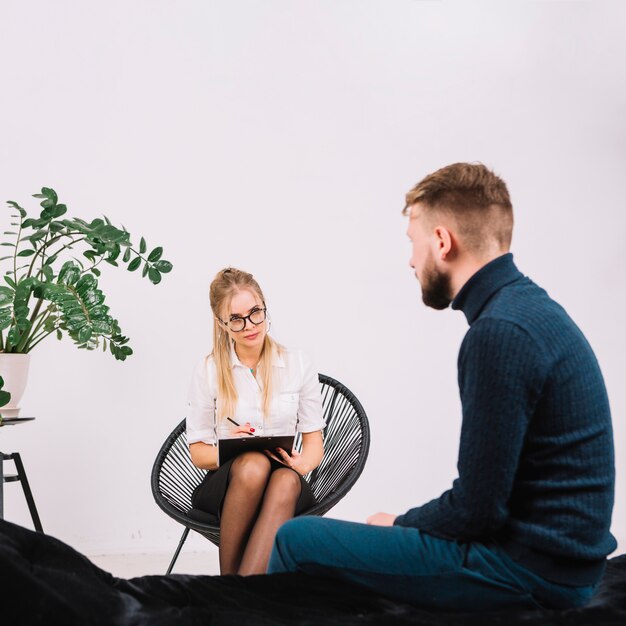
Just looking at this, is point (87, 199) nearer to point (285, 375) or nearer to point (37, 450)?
point (37, 450)

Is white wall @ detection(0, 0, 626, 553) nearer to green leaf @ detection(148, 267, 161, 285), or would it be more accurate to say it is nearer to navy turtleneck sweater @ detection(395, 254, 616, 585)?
green leaf @ detection(148, 267, 161, 285)

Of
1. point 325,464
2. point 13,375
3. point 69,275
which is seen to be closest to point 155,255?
point 69,275

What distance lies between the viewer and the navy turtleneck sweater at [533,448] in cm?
119

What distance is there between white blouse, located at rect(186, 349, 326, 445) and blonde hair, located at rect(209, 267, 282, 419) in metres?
0.02

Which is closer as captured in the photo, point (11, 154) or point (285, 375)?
point (285, 375)

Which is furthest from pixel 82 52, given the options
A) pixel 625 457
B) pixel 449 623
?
pixel 625 457

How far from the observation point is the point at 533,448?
1256mm

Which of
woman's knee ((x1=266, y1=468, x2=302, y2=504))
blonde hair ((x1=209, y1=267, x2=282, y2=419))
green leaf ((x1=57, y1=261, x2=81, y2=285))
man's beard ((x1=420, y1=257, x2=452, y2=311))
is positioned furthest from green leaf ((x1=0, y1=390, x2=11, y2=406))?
man's beard ((x1=420, y1=257, x2=452, y2=311))

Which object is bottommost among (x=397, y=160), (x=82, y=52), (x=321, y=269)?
(x=321, y=269)

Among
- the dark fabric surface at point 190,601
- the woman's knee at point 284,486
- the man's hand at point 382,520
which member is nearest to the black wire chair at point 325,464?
the woman's knee at point 284,486

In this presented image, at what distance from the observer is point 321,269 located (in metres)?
3.54

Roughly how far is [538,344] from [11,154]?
2.93m

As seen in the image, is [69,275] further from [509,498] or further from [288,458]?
[509,498]

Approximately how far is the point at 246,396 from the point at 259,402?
0.05m
